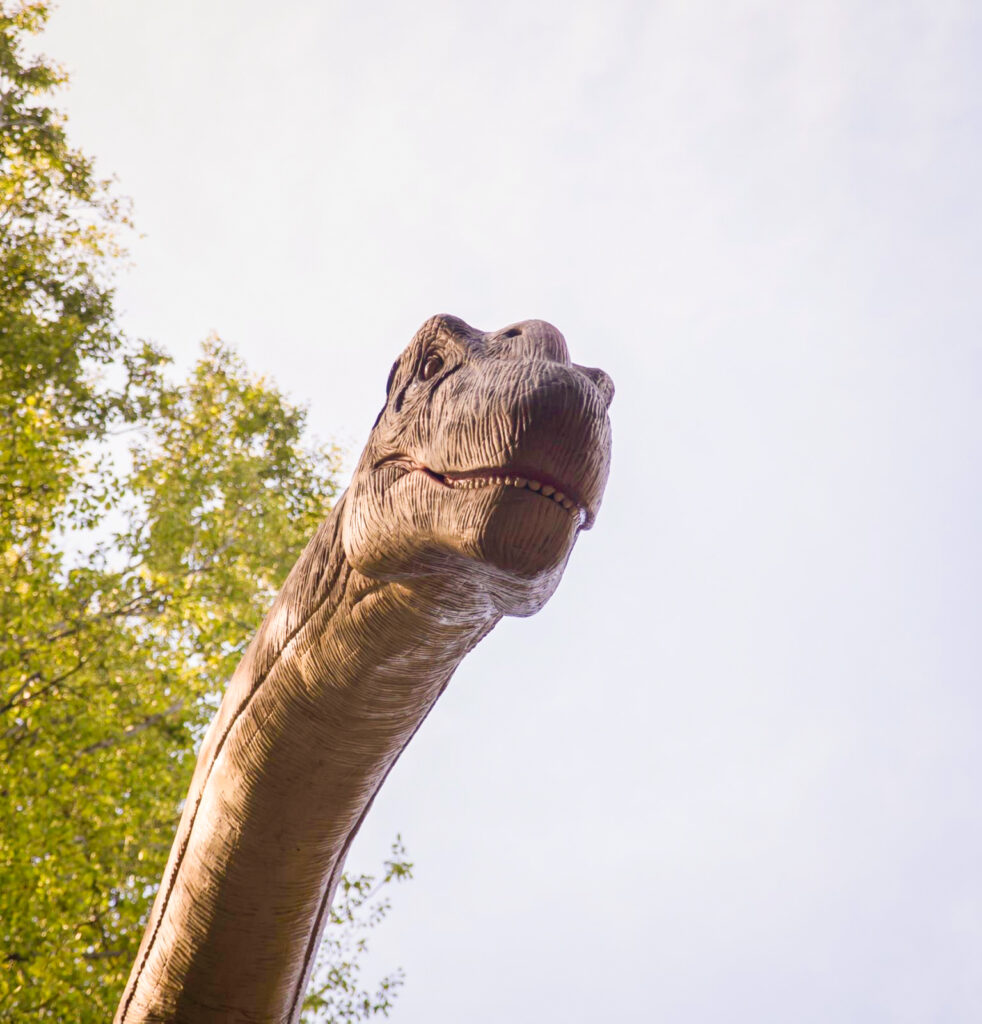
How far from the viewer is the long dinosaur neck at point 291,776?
1495mm

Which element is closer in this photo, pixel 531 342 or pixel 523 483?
pixel 523 483

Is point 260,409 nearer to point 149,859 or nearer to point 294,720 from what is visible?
point 149,859

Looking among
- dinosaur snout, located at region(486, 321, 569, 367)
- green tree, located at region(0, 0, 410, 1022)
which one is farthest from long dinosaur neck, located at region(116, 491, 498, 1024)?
green tree, located at region(0, 0, 410, 1022)

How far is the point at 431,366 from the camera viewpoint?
154 cm

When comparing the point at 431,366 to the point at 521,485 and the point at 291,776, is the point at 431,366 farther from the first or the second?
the point at 291,776

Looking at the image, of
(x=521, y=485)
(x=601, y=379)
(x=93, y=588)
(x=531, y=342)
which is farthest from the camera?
(x=93, y=588)

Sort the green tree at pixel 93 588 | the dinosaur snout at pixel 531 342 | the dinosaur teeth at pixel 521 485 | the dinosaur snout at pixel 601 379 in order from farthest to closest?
1. the green tree at pixel 93 588
2. the dinosaur snout at pixel 601 379
3. the dinosaur snout at pixel 531 342
4. the dinosaur teeth at pixel 521 485

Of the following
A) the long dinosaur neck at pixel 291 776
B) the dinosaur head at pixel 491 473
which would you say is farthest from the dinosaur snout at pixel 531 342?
the long dinosaur neck at pixel 291 776

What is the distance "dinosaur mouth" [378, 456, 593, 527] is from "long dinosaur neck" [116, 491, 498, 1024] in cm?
25

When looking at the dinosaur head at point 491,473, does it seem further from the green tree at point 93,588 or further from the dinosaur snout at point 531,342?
the green tree at point 93,588

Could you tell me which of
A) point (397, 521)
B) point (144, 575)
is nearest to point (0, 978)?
point (144, 575)

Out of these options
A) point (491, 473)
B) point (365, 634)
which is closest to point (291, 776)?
point (365, 634)

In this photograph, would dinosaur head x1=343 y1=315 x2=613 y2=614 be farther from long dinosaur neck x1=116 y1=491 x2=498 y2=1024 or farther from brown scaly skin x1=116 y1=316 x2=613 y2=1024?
long dinosaur neck x1=116 y1=491 x2=498 y2=1024

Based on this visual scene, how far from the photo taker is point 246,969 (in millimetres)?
1677
